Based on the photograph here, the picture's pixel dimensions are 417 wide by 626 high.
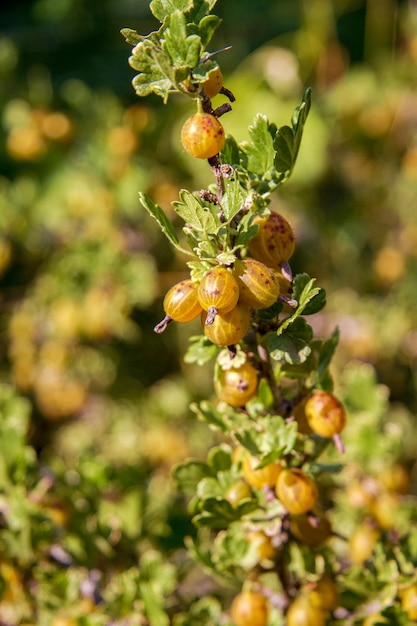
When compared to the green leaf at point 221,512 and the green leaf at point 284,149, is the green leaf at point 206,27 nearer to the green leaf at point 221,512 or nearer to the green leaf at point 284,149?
the green leaf at point 284,149

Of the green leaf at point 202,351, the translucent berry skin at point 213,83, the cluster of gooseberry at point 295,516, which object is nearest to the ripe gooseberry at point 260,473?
the cluster of gooseberry at point 295,516

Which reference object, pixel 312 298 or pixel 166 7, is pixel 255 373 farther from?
pixel 166 7

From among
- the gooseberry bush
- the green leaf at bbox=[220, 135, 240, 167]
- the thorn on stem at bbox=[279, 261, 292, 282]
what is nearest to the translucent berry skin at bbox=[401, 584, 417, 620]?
the gooseberry bush

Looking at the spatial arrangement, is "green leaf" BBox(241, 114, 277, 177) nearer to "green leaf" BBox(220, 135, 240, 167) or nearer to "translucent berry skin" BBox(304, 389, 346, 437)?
"green leaf" BBox(220, 135, 240, 167)

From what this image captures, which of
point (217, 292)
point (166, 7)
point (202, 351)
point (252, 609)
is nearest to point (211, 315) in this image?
point (217, 292)

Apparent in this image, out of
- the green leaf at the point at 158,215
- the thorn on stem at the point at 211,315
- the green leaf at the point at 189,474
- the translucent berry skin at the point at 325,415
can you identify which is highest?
the green leaf at the point at 158,215

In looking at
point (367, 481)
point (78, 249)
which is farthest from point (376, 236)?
point (367, 481)
